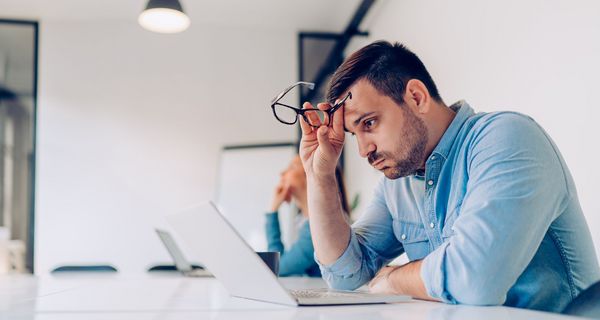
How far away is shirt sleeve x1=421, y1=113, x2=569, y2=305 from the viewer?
1.12 meters

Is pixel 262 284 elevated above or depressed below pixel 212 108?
below

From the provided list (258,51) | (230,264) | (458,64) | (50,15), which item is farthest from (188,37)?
(230,264)

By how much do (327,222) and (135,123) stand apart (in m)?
4.32

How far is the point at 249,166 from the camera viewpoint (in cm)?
554

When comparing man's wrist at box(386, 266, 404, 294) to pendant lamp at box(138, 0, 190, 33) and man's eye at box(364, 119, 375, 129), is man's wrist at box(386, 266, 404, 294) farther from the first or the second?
pendant lamp at box(138, 0, 190, 33)

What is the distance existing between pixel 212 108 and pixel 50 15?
1673 mm

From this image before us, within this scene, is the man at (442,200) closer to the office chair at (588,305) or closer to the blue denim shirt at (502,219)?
the blue denim shirt at (502,219)

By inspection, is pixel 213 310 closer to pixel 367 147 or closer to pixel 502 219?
pixel 502 219

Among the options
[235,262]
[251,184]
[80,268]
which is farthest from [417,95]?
[251,184]

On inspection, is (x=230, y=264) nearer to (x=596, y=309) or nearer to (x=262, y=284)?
(x=262, y=284)

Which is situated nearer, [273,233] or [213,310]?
[213,310]

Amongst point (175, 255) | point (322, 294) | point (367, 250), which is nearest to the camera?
point (322, 294)

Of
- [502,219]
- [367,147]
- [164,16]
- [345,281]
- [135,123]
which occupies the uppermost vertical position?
[164,16]

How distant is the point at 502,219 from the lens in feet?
3.77
